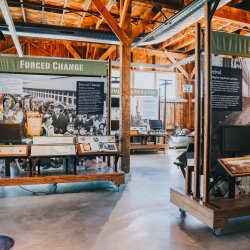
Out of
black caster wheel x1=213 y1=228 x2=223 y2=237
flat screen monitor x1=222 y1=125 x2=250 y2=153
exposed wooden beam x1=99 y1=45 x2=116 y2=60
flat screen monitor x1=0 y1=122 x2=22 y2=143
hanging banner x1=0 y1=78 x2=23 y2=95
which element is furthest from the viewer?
exposed wooden beam x1=99 y1=45 x2=116 y2=60

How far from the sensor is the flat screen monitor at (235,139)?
372 cm

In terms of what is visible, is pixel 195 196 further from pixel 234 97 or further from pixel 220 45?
pixel 220 45

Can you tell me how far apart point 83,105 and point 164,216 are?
11.2 ft

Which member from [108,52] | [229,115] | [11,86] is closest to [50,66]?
[11,86]

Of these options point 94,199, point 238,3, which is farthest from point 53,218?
point 238,3

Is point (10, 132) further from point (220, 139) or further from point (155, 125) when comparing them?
point (155, 125)

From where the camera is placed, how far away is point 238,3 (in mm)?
7105

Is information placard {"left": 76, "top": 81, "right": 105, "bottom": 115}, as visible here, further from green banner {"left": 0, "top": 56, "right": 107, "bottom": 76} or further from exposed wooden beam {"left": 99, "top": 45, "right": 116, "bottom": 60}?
exposed wooden beam {"left": 99, "top": 45, "right": 116, "bottom": 60}

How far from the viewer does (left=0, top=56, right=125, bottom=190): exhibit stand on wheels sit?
16.6ft

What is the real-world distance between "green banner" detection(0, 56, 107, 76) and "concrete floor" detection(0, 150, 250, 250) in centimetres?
241

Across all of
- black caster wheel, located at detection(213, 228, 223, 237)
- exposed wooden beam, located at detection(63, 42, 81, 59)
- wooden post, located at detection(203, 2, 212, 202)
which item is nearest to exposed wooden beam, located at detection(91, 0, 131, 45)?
wooden post, located at detection(203, 2, 212, 202)

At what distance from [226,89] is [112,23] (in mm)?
2847

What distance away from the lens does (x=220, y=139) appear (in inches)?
157

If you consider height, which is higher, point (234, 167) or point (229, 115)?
point (229, 115)
